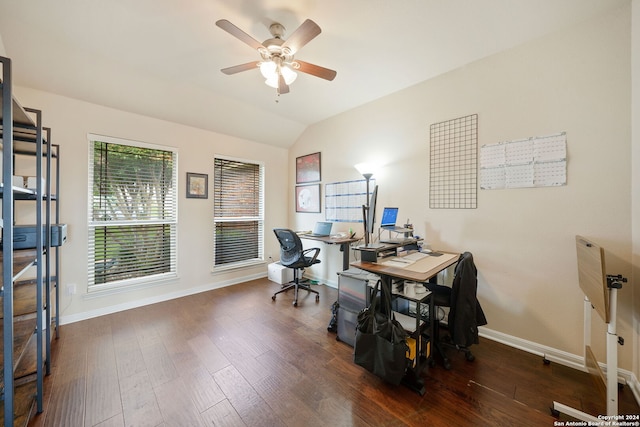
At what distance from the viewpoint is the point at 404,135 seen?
294 cm

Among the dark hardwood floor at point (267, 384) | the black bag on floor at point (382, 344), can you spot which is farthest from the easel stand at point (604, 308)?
the black bag on floor at point (382, 344)

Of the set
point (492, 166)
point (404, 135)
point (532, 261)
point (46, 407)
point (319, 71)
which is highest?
point (319, 71)

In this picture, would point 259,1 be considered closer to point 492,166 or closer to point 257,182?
point 492,166

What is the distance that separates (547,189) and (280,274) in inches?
138

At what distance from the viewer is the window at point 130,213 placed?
278cm

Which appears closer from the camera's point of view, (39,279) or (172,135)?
(39,279)

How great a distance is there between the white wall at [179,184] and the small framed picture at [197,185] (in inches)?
2.5

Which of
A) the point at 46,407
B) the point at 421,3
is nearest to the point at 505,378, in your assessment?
the point at 421,3

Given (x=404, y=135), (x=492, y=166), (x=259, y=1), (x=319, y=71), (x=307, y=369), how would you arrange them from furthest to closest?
(x=404, y=135) < (x=492, y=166) < (x=319, y=71) < (x=307, y=369) < (x=259, y=1)

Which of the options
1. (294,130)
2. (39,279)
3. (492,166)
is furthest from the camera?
(294,130)

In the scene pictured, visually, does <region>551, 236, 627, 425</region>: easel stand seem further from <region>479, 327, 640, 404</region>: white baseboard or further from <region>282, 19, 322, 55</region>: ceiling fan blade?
<region>282, 19, 322, 55</region>: ceiling fan blade

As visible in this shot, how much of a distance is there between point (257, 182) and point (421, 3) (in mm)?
3416

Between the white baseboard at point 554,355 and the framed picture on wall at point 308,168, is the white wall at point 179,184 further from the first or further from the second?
the white baseboard at point 554,355

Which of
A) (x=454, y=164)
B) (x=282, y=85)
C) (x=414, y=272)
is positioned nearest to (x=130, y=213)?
(x=282, y=85)
